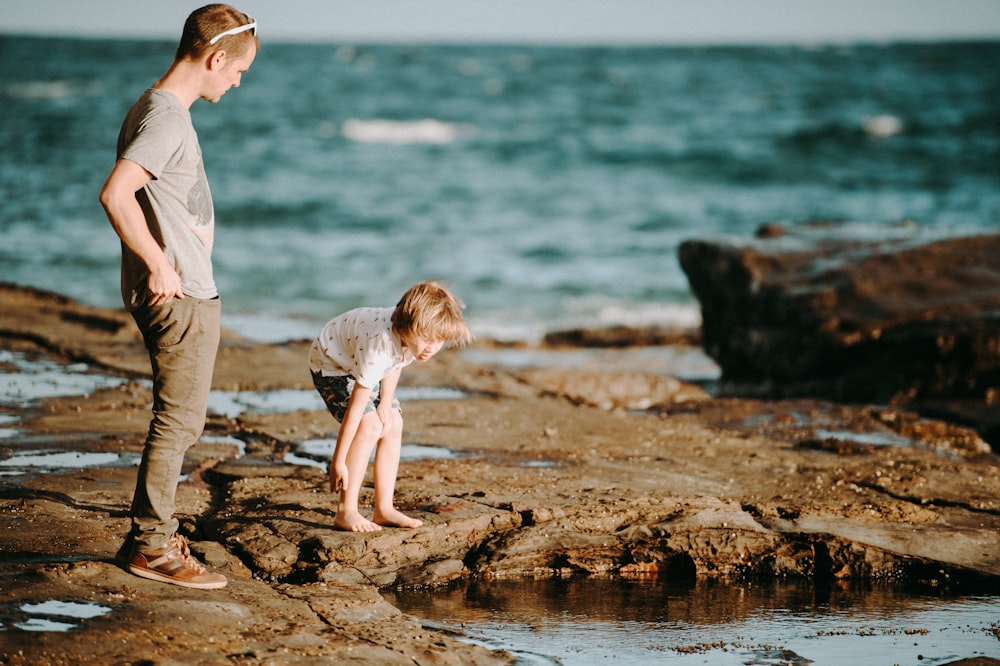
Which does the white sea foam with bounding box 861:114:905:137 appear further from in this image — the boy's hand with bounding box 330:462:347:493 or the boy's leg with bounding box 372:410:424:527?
the boy's hand with bounding box 330:462:347:493

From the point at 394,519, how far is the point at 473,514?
12.8 inches

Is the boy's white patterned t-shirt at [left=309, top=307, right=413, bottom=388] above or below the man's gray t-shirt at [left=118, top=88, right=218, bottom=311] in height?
below

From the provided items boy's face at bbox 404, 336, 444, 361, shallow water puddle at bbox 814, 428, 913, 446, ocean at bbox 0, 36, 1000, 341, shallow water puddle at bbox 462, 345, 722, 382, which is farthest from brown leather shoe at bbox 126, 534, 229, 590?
shallow water puddle at bbox 462, 345, 722, 382

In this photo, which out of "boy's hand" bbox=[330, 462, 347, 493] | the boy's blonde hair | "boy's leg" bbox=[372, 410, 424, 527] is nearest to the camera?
the boy's blonde hair

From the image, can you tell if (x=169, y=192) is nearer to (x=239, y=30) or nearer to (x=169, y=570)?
(x=239, y=30)

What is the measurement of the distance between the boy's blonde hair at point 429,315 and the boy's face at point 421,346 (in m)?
0.02

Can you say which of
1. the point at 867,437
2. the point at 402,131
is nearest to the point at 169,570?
the point at 867,437

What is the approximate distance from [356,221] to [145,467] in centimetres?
1592

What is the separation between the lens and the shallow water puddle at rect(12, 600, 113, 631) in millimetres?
2898

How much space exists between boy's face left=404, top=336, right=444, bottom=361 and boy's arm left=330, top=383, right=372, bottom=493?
0.70 feet

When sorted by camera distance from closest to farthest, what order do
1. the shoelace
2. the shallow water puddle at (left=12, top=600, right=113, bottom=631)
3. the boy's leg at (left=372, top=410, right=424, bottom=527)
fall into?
the shallow water puddle at (left=12, top=600, right=113, bottom=631) → the shoelace → the boy's leg at (left=372, top=410, right=424, bottom=527)

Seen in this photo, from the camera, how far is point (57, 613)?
2994 mm

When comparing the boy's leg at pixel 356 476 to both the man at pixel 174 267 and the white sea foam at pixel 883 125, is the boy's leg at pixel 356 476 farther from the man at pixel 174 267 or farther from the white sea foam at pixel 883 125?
the white sea foam at pixel 883 125

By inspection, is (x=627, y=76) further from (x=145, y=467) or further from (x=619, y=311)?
(x=145, y=467)
